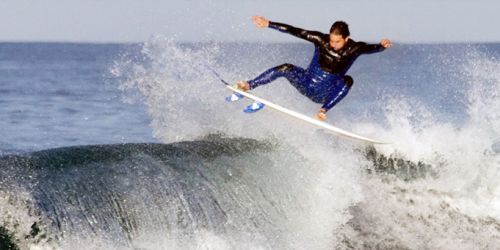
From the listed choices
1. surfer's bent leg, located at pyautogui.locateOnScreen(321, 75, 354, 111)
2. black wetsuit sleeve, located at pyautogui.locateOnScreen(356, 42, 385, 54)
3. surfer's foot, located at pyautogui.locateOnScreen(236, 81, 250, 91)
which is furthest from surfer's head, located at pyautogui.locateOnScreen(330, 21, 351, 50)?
surfer's foot, located at pyautogui.locateOnScreen(236, 81, 250, 91)

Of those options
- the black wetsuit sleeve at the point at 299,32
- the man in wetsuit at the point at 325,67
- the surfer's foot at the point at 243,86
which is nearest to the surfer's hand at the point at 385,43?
the man in wetsuit at the point at 325,67

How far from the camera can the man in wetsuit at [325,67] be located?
10336mm

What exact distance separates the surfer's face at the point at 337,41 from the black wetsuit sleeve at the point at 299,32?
0.21 meters

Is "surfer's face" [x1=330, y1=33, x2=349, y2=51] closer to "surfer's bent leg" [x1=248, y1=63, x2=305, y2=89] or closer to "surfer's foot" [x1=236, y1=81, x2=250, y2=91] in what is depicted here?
"surfer's bent leg" [x1=248, y1=63, x2=305, y2=89]

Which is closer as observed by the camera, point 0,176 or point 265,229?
point 0,176

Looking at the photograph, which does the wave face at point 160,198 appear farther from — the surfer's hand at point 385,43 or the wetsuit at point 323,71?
the surfer's hand at point 385,43

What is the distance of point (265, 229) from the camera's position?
9406mm

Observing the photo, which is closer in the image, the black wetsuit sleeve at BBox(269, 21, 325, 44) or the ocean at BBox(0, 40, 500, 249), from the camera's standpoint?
the ocean at BBox(0, 40, 500, 249)

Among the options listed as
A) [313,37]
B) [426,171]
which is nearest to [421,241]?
[426,171]

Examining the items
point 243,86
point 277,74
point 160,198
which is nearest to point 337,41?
point 277,74

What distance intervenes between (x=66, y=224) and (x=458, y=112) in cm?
1546

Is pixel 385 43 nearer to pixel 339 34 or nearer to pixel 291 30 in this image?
pixel 339 34

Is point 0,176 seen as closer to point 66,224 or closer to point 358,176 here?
point 66,224

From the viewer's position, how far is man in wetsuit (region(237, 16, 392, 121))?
407 inches
